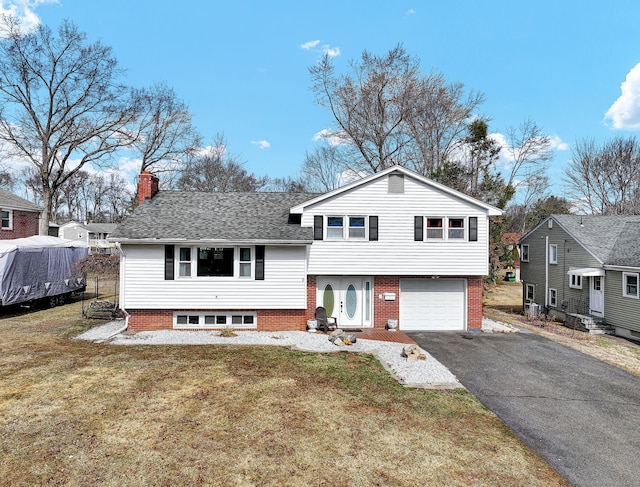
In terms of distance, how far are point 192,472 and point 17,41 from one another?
115 feet

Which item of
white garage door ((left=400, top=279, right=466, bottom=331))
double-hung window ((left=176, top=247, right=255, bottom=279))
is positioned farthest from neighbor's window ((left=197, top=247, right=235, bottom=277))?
white garage door ((left=400, top=279, right=466, bottom=331))

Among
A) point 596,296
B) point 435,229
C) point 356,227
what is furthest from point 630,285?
point 356,227

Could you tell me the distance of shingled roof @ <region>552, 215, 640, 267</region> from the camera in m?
18.7

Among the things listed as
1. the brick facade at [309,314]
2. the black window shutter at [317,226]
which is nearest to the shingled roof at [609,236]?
the brick facade at [309,314]

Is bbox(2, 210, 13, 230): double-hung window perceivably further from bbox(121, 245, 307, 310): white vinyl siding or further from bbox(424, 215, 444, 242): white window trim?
bbox(424, 215, 444, 242): white window trim

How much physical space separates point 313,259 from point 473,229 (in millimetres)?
7144

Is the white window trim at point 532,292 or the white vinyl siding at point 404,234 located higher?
the white vinyl siding at point 404,234

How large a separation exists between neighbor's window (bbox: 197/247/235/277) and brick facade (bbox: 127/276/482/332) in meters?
2.09

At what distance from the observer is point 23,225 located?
29.2m

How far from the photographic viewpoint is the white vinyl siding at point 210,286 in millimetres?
14031

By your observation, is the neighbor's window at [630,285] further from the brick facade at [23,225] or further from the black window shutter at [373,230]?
the brick facade at [23,225]

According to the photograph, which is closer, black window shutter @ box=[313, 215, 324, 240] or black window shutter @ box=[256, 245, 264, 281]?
black window shutter @ box=[256, 245, 264, 281]

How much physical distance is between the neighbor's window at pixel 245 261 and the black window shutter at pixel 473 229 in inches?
377

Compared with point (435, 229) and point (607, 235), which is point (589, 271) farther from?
point (435, 229)
